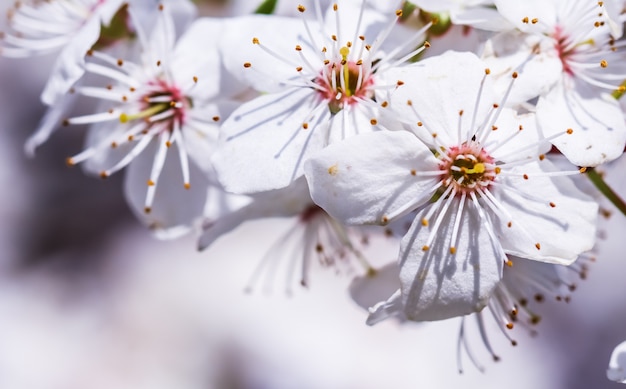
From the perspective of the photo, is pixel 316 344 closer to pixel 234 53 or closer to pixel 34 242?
pixel 34 242

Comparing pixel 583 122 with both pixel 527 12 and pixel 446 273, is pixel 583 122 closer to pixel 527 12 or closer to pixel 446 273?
pixel 527 12

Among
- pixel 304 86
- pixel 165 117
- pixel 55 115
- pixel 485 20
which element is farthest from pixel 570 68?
pixel 55 115

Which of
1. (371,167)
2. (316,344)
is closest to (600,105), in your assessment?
(371,167)

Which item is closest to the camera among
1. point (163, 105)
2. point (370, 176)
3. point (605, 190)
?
point (370, 176)

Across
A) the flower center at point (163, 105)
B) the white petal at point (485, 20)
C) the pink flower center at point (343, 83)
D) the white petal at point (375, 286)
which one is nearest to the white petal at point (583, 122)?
the white petal at point (485, 20)

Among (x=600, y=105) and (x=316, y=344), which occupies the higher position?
(x=600, y=105)

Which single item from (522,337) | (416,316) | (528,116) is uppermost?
(528,116)

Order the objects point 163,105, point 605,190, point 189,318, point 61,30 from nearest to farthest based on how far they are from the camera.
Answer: point 605,190
point 163,105
point 61,30
point 189,318
